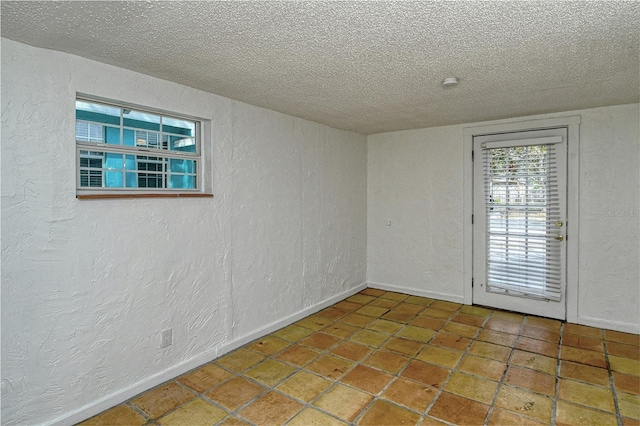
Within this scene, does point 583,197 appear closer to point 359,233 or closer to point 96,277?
point 359,233

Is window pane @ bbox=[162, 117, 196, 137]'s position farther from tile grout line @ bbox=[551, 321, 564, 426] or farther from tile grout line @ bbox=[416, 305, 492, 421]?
tile grout line @ bbox=[551, 321, 564, 426]

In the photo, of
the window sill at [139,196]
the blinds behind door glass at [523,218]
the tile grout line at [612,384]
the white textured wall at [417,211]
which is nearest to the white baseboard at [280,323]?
the white textured wall at [417,211]

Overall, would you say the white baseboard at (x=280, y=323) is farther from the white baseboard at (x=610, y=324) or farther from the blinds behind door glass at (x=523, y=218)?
the white baseboard at (x=610, y=324)

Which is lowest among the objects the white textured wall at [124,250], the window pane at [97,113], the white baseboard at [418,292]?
the white baseboard at [418,292]

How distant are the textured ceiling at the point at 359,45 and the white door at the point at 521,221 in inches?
31.2

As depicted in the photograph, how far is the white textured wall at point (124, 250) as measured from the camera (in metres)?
1.95

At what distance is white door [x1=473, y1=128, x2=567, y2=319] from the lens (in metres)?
3.73

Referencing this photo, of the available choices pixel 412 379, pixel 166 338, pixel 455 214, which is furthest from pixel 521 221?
pixel 166 338

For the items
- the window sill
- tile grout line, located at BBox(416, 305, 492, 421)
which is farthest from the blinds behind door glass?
the window sill

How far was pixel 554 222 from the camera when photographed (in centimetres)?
374

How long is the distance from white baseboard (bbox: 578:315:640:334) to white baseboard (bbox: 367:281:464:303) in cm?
121

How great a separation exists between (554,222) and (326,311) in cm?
265

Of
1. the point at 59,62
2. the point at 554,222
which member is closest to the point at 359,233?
the point at 554,222

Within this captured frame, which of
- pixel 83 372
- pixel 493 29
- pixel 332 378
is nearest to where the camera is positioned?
pixel 493 29
